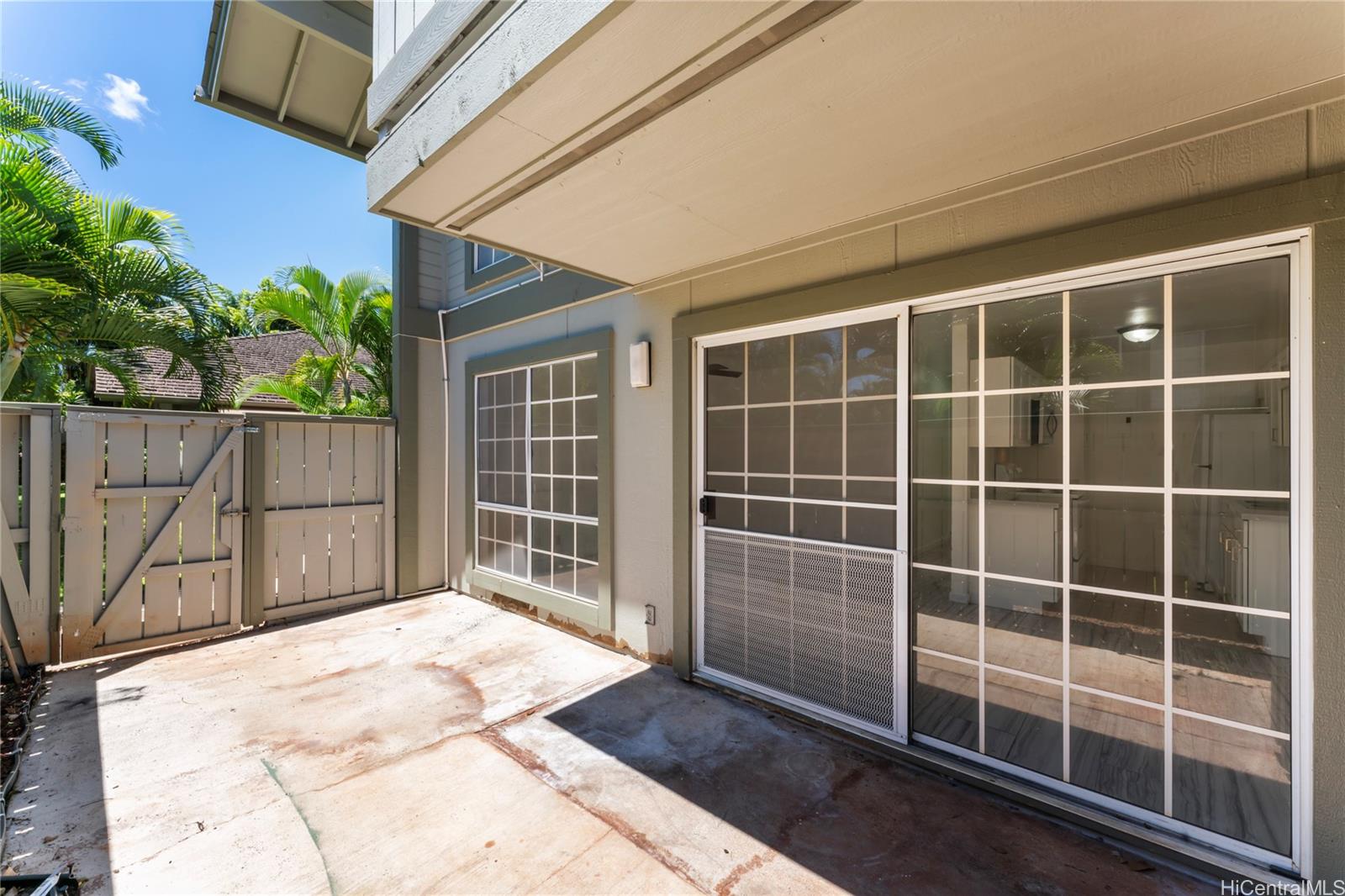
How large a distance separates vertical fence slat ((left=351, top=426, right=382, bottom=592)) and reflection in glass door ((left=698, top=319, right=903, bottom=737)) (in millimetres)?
3940

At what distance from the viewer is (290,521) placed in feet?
16.6

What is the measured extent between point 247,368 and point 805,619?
15269 mm

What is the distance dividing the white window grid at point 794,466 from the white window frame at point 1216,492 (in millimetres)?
113

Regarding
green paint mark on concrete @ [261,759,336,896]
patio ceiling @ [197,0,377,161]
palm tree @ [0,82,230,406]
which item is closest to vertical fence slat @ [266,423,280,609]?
palm tree @ [0,82,230,406]

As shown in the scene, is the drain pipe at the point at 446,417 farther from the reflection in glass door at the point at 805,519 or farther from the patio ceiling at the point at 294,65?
the reflection in glass door at the point at 805,519

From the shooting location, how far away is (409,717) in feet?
10.5

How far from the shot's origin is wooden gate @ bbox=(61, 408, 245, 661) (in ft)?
13.2

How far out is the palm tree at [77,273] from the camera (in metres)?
4.01

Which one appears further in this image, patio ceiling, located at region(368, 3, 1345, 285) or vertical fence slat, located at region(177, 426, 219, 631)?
vertical fence slat, located at region(177, 426, 219, 631)

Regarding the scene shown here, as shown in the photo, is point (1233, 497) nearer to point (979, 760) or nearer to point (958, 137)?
point (979, 760)

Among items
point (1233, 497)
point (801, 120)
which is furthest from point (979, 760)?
point (801, 120)

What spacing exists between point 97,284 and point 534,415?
12.7 feet

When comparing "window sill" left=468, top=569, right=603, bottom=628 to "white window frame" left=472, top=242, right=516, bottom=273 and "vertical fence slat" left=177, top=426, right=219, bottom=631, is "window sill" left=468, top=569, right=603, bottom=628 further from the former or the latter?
"white window frame" left=472, top=242, right=516, bottom=273

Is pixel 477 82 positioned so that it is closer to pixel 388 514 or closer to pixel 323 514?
pixel 323 514
